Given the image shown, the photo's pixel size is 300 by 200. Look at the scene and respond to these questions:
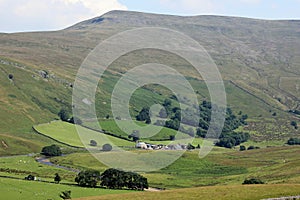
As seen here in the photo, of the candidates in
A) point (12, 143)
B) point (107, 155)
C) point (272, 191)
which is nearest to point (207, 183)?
point (107, 155)

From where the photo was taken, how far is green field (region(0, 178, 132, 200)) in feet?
276

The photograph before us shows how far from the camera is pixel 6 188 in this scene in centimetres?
8975

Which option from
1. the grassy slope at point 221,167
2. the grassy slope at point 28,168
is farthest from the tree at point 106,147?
the grassy slope at point 28,168

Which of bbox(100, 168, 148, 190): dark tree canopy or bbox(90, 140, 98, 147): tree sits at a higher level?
bbox(100, 168, 148, 190): dark tree canopy

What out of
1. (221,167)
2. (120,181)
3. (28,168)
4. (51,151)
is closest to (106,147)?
(51,151)

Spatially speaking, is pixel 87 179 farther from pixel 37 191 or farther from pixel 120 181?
pixel 37 191

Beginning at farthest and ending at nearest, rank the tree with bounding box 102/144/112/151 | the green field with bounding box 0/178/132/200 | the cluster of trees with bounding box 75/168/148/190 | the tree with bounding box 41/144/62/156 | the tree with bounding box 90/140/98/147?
1. the tree with bounding box 90/140/98/147
2. the tree with bounding box 102/144/112/151
3. the tree with bounding box 41/144/62/156
4. the cluster of trees with bounding box 75/168/148/190
5. the green field with bounding box 0/178/132/200

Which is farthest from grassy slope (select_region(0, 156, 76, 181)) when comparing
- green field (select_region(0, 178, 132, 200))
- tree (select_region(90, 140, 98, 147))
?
tree (select_region(90, 140, 98, 147))

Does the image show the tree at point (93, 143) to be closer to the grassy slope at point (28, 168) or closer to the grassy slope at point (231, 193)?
the grassy slope at point (28, 168)

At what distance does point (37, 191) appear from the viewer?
90312mm

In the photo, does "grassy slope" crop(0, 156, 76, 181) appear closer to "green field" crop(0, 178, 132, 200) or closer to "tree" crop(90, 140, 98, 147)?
"green field" crop(0, 178, 132, 200)

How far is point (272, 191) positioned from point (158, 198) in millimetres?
15093

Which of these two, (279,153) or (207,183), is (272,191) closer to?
(207,183)

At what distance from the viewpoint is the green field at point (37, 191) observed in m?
84.1
